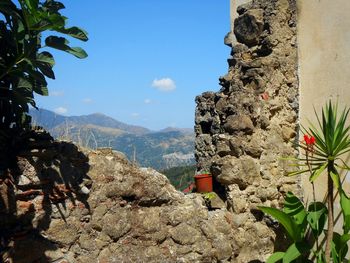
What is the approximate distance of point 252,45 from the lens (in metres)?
6.56

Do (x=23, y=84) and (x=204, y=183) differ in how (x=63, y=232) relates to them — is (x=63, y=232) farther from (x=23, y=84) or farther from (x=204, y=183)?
(x=204, y=183)

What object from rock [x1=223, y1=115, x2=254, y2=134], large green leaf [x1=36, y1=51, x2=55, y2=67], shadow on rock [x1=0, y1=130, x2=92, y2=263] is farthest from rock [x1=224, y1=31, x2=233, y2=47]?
large green leaf [x1=36, y1=51, x2=55, y2=67]

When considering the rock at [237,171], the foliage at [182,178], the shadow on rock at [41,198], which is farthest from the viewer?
the foliage at [182,178]

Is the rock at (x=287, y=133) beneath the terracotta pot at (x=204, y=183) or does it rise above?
above

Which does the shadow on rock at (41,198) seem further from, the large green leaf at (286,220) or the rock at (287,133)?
the rock at (287,133)

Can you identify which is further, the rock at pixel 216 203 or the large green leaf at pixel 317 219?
the rock at pixel 216 203

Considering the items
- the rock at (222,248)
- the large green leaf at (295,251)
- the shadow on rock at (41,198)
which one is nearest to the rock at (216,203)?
the rock at (222,248)

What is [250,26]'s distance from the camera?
6.47 meters

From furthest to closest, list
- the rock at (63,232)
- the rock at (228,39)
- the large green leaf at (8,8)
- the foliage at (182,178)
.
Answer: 1. the foliage at (182,178)
2. the rock at (228,39)
3. the rock at (63,232)
4. the large green leaf at (8,8)

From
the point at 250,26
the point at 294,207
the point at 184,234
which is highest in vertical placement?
the point at 250,26

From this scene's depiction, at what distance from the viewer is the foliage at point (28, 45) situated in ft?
11.7

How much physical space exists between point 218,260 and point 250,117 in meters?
1.90

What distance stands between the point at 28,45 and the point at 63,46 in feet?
0.94

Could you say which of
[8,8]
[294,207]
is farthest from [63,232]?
[294,207]
